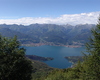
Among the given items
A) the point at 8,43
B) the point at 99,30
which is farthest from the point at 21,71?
the point at 99,30

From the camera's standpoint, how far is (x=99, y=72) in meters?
8.41

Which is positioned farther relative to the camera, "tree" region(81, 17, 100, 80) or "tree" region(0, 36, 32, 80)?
"tree" region(81, 17, 100, 80)

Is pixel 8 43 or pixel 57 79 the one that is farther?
pixel 57 79

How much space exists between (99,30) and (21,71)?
6.43 meters

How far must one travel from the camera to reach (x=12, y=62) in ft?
25.7

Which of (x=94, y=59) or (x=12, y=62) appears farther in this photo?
(x=94, y=59)

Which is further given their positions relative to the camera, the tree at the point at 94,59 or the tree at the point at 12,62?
the tree at the point at 94,59

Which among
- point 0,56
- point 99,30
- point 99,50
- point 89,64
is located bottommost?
point 89,64

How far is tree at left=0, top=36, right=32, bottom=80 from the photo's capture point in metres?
7.57

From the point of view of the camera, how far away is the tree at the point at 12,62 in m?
7.57

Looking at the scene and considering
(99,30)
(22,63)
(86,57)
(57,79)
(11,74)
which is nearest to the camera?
(11,74)

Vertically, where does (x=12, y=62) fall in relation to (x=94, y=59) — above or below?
below

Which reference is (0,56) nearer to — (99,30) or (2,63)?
(2,63)

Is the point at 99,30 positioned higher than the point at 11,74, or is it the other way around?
the point at 99,30
